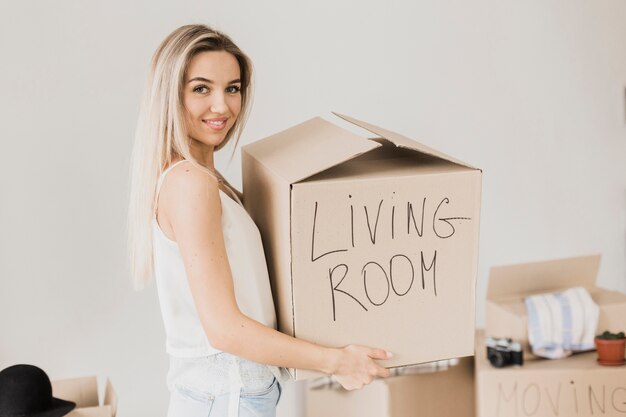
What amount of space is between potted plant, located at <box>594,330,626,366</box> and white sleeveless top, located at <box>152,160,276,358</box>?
983mm

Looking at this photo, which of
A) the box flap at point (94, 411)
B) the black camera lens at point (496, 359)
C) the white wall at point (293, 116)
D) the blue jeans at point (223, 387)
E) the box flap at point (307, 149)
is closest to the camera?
the box flap at point (307, 149)

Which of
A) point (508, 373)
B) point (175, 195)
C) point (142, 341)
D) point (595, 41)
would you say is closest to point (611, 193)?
point (595, 41)

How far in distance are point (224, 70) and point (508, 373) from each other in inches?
40.0

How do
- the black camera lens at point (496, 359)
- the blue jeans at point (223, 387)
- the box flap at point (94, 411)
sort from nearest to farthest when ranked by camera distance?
the blue jeans at point (223, 387), the box flap at point (94, 411), the black camera lens at point (496, 359)

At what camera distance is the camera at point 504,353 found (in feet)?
5.63

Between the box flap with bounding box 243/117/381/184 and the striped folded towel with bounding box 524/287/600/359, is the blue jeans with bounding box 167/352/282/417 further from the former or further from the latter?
the striped folded towel with bounding box 524/287/600/359

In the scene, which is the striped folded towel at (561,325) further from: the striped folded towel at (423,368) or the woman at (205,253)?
the woman at (205,253)

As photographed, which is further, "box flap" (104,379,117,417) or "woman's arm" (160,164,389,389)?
"box flap" (104,379,117,417)

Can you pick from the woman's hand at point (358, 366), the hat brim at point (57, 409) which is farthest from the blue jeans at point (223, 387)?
the hat brim at point (57, 409)

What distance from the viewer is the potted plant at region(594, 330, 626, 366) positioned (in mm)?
1684

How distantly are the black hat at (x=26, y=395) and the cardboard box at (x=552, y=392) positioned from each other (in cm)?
96

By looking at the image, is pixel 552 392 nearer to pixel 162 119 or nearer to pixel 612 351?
pixel 612 351

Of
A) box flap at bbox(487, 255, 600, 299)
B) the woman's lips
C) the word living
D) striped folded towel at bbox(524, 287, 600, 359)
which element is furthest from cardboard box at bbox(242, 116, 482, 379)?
box flap at bbox(487, 255, 600, 299)

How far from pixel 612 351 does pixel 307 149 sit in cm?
103
